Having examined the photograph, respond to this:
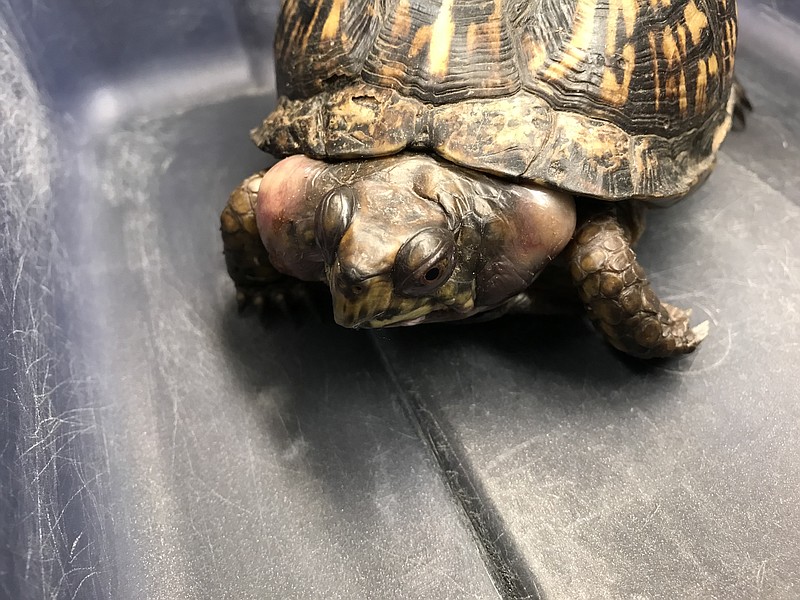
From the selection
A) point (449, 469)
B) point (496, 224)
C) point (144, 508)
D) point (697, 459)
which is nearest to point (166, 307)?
point (144, 508)

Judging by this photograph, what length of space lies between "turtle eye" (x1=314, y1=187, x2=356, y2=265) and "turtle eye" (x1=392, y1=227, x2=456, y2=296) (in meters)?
0.14

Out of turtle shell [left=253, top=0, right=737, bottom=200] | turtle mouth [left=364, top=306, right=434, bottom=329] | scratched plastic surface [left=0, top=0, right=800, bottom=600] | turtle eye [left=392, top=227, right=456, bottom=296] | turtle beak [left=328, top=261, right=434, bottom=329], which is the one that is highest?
turtle shell [left=253, top=0, right=737, bottom=200]

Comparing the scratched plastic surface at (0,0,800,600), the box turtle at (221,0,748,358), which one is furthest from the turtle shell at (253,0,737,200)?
the scratched plastic surface at (0,0,800,600)

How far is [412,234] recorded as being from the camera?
125cm

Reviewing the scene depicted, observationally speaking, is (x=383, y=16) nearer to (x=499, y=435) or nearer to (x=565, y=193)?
(x=565, y=193)

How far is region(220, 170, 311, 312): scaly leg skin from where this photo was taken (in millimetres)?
1650

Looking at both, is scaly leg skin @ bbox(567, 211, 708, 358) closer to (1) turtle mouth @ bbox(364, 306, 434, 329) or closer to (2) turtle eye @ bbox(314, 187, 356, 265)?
(1) turtle mouth @ bbox(364, 306, 434, 329)

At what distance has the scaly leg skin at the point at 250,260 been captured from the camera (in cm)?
165

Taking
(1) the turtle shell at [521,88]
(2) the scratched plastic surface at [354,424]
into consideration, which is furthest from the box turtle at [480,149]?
(2) the scratched plastic surface at [354,424]

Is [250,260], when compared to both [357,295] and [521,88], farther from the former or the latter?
[521,88]

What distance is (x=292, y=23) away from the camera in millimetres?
1706

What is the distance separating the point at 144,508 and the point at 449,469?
0.80 metres

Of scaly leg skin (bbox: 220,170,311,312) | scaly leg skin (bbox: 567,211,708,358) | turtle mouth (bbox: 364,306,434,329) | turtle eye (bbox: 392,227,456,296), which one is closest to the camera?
turtle eye (bbox: 392,227,456,296)

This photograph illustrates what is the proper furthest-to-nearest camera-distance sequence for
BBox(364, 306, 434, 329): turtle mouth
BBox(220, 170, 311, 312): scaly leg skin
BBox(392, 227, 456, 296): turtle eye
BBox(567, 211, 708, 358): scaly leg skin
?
BBox(220, 170, 311, 312): scaly leg skin → BBox(567, 211, 708, 358): scaly leg skin → BBox(364, 306, 434, 329): turtle mouth → BBox(392, 227, 456, 296): turtle eye
